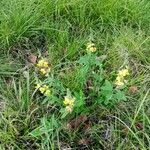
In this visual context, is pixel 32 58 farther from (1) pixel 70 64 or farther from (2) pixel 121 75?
→ (2) pixel 121 75

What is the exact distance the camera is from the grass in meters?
2.06

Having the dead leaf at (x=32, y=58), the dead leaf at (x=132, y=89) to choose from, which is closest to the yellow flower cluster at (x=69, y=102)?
the dead leaf at (x=132, y=89)

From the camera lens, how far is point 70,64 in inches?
93.4

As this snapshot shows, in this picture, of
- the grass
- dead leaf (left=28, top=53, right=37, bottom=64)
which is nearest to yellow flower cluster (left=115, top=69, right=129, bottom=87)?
the grass

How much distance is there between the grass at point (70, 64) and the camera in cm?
206

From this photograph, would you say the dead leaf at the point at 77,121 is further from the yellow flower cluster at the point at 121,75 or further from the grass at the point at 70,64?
the yellow flower cluster at the point at 121,75

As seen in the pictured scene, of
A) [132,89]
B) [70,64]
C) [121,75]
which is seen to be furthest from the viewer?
[70,64]

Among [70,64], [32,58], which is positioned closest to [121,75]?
[70,64]

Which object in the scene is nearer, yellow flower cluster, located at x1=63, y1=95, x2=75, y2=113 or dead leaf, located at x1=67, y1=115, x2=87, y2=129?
yellow flower cluster, located at x1=63, y1=95, x2=75, y2=113

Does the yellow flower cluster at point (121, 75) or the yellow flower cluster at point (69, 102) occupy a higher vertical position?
the yellow flower cluster at point (121, 75)

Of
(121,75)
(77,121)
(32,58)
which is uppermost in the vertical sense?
(121,75)

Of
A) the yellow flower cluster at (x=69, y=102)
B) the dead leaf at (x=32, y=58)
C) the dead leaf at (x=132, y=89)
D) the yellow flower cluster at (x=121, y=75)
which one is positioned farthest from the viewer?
the dead leaf at (x=32, y=58)

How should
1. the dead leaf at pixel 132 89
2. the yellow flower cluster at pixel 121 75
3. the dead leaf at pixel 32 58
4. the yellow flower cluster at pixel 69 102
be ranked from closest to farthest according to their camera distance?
the yellow flower cluster at pixel 69 102 → the yellow flower cluster at pixel 121 75 → the dead leaf at pixel 132 89 → the dead leaf at pixel 32 58

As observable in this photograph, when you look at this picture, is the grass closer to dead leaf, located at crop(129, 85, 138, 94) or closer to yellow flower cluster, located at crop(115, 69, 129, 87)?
dead leaf, located at crop(129, 85, 138, 94)
